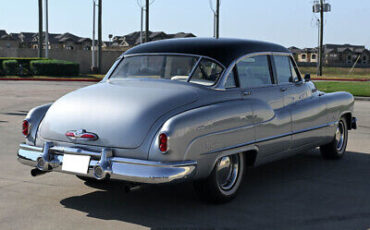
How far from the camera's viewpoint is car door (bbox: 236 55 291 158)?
6121mm

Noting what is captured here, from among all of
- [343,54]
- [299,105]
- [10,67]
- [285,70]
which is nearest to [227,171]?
[299,105]

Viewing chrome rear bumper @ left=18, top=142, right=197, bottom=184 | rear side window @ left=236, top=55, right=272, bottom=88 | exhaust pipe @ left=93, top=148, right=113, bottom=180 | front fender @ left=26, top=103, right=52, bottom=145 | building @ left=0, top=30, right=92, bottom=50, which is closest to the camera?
chrome rear bumper @ left=18, top=142, right=197, bottom=184

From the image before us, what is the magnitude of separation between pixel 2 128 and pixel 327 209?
761cm

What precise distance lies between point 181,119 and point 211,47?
1.46 m

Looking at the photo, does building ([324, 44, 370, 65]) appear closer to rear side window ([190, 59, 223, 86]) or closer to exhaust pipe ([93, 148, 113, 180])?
rear side window ([190, 59, 223, 86])

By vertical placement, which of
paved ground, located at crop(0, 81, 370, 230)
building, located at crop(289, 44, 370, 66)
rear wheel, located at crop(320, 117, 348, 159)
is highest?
building, located at crop(289, 44, 370, 66)

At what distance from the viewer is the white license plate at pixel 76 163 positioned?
519 cm

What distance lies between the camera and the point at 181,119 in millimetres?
5059

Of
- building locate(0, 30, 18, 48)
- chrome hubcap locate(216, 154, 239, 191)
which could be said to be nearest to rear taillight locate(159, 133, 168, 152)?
chrome hubcap locate(216, 154, 239, 191)

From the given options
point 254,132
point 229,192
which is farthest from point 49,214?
point 254,132

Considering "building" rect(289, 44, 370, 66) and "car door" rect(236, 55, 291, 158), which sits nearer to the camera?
"car door" rect(236, 55, 291, 158)

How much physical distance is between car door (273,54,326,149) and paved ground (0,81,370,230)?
0.51 meters

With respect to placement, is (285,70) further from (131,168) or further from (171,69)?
(131,168)

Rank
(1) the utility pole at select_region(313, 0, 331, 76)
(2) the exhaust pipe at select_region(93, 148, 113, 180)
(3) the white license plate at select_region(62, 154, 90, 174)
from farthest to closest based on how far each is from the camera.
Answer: (1) the utility pole at select_region(313, 0, 331, 76), (3) the white license plate at select_region(62, 154, 90, 174), (2) the exhaust pipe at select_region(93, 148, 113, 180)
